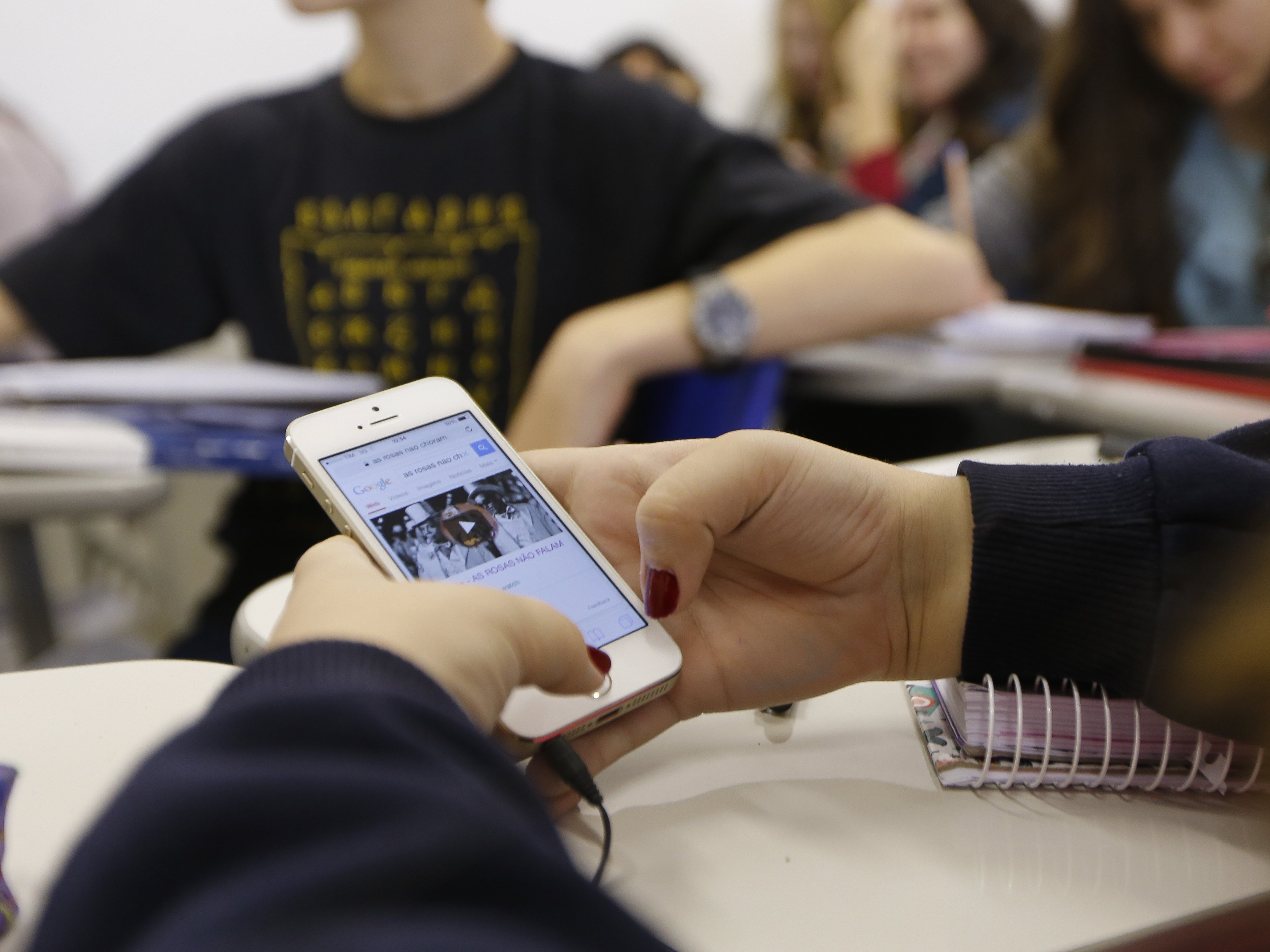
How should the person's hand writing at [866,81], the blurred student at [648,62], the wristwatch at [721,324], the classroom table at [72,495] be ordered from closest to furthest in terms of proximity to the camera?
1. the classroom table at [72,495]
2. the wristwatch at [721,324]
3. the blurred student at [648,62]
4. the person's hand writing at [866,81]

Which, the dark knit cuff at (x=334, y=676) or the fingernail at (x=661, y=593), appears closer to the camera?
the dark knit cuff at (x=334, y=676)

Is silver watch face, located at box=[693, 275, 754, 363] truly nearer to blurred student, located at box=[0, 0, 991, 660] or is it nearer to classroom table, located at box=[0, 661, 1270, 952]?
blurred student, located at box=[0, 0, 991, 660]

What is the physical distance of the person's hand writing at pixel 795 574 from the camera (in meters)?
0.37

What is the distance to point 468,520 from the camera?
41cm

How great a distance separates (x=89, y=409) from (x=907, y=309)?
0.74 meters

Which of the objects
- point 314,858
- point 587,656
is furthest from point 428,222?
point 314,858

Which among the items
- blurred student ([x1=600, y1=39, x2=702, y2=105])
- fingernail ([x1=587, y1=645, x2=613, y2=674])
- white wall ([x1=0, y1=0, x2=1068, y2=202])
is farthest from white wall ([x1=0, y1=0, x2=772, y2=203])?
fingernail ([x1=587, y1=645, x2=613, y2=674])

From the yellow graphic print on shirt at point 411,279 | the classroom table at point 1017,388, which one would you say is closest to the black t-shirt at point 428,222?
the yellow graphic print on shirt at point 411,279

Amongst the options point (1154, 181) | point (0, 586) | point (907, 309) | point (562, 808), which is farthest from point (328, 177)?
point (1154, 181)

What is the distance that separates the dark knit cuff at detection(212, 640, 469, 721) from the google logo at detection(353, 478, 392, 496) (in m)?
0.15

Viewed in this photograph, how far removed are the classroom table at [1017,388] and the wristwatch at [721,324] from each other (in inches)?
7.5

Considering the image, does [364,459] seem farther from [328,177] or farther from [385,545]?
[328,177]

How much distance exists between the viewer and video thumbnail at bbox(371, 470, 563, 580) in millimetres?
383

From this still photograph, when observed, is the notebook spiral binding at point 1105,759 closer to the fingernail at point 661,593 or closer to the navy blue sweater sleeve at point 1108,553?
the navy blue sweater sleeve at point 1108,553
